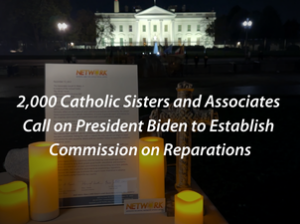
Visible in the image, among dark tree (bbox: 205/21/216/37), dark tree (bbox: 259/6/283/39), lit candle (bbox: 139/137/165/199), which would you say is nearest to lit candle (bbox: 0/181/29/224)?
lit candle (bbox: 139/137/165/199)

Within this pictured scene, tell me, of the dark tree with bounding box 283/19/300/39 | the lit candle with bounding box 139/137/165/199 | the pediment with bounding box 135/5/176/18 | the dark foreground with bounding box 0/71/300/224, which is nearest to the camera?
the lit candle with bounding box 139/137/165/199

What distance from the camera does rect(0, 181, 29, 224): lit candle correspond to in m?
1.72

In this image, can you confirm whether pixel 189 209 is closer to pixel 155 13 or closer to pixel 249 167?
pixel 249 167

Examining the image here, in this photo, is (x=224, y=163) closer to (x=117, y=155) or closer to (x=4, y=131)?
(x=117, y=155)

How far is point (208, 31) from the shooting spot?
245ft

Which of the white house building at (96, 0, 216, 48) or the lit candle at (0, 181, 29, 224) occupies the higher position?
the white house building at (96, 0, 216, 48)

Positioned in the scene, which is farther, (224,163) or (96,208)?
(224,163)

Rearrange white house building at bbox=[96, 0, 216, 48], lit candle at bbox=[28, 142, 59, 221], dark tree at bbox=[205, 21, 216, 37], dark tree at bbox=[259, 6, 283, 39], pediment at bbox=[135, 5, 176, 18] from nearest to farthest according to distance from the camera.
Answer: lit candle at bbox=[28, 142, 59, 221]
dark tree at bbox=[259, 6, 283, 39]
dark tree at bbox=[205, 21, 216, 37]
pediment at bbox=[135, 5, 176, 18]
white house building at bbox=[96, 0, 216, 48]

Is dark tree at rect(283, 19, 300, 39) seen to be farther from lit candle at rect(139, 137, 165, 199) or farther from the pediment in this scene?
lit candle at rect(139, 137, 165, 199)

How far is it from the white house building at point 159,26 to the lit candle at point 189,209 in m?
83.8

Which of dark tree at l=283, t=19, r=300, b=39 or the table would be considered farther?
dark tree at l=283, t=19, r=300, b=39

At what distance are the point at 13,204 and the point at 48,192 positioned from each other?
201 mm

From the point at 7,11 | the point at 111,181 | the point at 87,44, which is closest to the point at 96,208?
the point at 111,181

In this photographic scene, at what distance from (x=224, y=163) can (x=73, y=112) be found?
3849 millimetres
